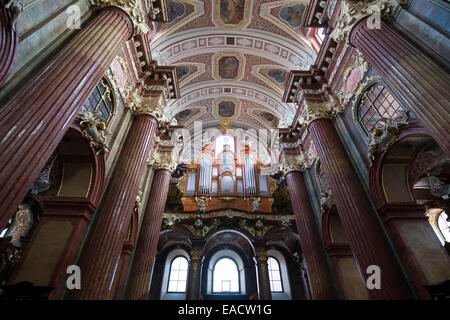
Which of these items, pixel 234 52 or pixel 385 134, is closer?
pixel 385 134

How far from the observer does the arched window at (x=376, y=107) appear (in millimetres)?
5930

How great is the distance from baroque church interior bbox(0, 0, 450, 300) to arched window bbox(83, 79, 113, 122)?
49 millimetres

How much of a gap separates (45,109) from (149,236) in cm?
634

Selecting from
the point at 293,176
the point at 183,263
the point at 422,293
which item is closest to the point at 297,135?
the point at 293,176

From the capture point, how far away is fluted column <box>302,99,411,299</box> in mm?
4934

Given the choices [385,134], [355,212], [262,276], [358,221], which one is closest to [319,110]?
[385,134]

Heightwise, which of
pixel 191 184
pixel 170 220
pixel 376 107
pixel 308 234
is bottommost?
pixel 308 234

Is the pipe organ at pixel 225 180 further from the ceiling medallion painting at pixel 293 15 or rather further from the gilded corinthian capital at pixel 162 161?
the ceiling medallion painting at pixel 293 15

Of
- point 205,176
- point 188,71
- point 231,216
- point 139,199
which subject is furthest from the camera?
point 205,176

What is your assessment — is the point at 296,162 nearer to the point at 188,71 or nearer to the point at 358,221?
the point at 358,221

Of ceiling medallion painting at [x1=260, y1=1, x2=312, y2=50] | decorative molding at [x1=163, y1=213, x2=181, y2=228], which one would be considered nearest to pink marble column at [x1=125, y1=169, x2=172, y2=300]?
decorative molding at [x1=163, y1=213, x2=181, y2=228]

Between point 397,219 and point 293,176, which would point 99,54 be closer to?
→ point 397,219

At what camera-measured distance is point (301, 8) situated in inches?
402

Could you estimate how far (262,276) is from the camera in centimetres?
1223
